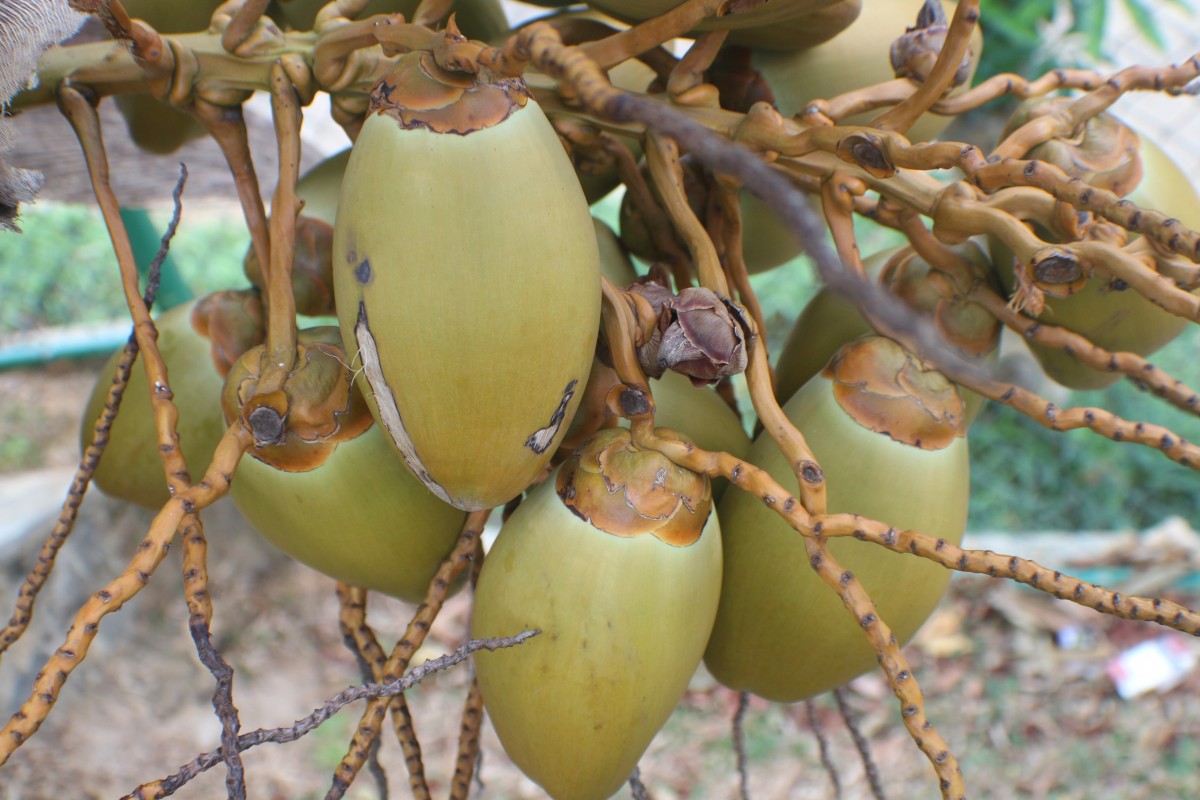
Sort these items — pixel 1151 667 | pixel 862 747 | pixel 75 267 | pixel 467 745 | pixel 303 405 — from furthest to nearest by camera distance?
pixel 75 267 → pixel 1151 667 → pixel 862 747 → pixel 467 745 → pixel 303 405

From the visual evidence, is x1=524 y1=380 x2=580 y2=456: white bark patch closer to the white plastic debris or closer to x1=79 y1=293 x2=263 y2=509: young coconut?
x1=79 y1=293 x2=263 y2=509: young coconut

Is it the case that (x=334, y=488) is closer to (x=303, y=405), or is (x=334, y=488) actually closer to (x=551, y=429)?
(x=303, y=405)

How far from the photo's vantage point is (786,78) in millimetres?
928

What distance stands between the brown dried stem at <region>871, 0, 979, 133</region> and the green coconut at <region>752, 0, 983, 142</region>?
18cm

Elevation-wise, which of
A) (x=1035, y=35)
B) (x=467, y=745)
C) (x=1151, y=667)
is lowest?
(x=1151, y=667)

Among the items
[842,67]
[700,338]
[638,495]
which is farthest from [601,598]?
[842,67]

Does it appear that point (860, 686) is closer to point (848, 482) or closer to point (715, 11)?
point (848, 482)

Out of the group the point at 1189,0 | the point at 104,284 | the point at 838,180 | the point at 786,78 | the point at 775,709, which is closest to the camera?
the point at 838,180

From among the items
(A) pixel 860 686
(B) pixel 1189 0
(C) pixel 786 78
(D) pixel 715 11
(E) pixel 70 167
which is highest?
(D) pixel 715 11

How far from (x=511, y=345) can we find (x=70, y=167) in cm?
117

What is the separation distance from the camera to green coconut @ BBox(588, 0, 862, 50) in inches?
27.8

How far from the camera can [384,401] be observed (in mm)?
653

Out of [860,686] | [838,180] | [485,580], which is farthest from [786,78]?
[860,686]

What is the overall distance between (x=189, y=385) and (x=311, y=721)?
1.24ft
